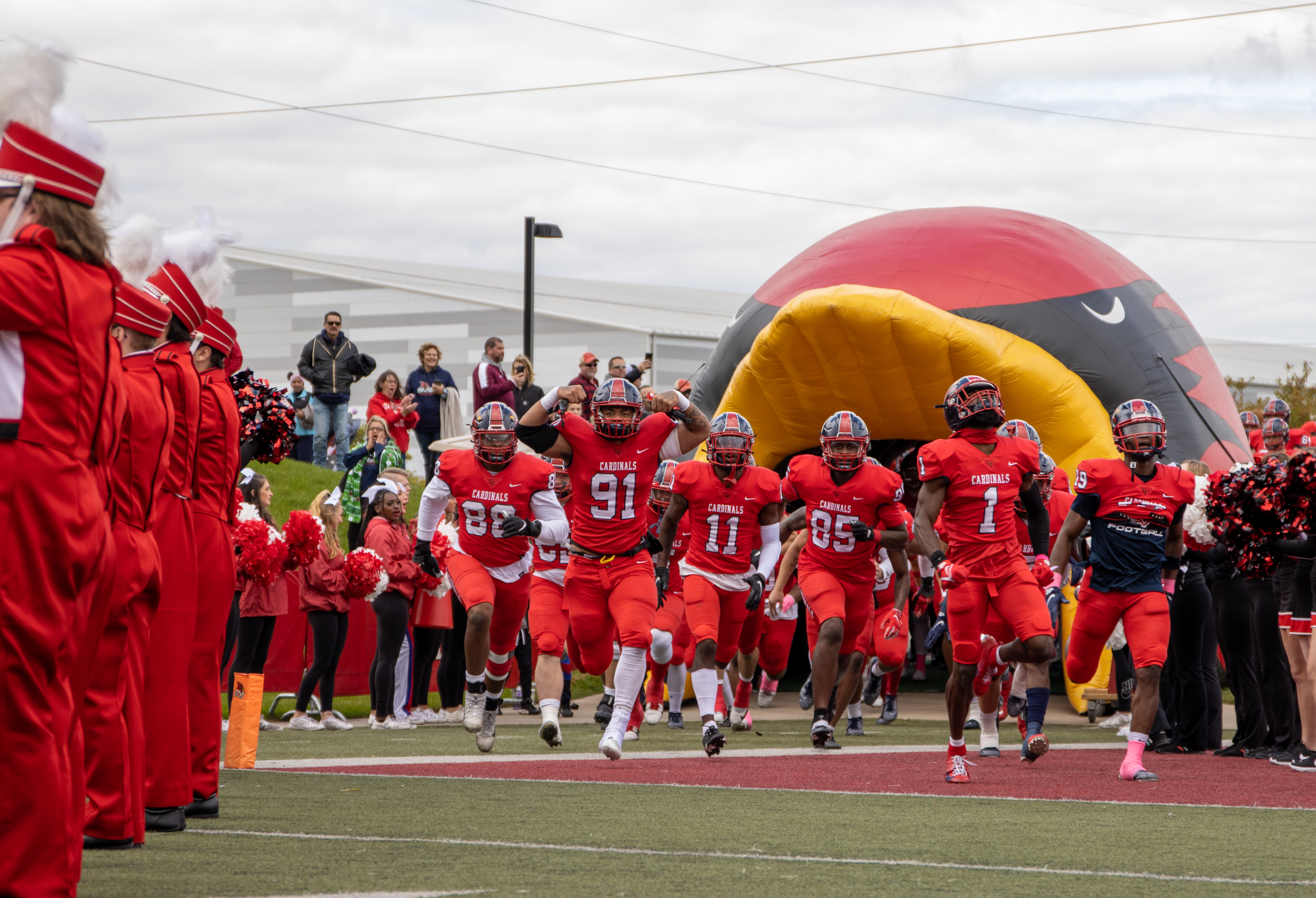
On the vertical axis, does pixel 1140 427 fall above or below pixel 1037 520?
above

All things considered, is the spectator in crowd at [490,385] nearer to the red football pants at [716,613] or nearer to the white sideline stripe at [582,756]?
the red football pants at [716,613]

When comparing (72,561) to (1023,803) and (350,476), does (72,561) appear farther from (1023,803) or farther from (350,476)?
(350,476)

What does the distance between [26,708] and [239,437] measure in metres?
3.49

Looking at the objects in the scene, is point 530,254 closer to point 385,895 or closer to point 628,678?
point 628,678

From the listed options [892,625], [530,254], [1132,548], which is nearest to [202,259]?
[1132,548]

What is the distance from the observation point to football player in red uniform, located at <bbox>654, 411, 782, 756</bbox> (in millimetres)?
11273

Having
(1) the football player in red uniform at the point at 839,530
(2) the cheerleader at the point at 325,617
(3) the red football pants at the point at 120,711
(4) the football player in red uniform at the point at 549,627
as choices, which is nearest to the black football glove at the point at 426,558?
(4) the football player in red uniform at the point at 549,627

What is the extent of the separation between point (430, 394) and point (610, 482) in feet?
32.7

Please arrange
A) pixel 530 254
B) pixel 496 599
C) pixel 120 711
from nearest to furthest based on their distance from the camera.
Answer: pixel 120 711
pixel 496 599
pixel 530 254

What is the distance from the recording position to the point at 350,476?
616 inches

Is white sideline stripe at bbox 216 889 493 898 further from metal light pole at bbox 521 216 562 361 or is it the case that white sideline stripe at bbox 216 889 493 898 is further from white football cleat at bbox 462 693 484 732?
metal light pole at bbox 521 216 562 361

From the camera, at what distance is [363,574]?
12.6 m

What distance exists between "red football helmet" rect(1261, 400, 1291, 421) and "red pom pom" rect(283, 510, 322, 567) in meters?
10.0

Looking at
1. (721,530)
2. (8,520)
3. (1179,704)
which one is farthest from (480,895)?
(1179,704)
